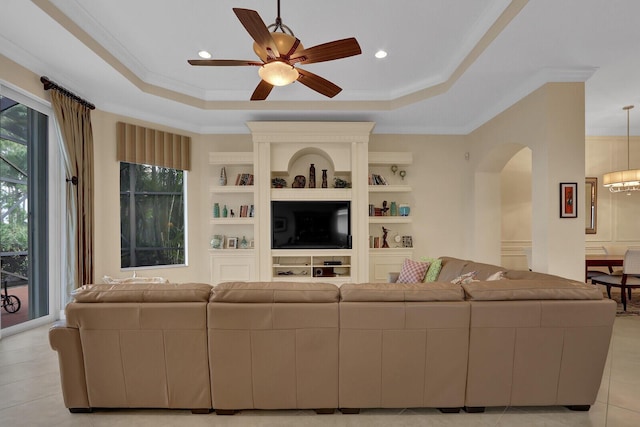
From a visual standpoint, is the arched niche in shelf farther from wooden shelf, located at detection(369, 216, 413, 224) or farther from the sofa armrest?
the sofa armrest

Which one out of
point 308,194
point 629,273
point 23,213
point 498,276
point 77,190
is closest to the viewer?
point 498,276

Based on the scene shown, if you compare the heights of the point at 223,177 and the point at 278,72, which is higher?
the point at 278,72

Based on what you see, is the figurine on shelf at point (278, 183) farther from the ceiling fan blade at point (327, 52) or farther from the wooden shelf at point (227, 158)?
the ceiling fan blade at point (327, 52)

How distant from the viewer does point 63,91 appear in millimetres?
3666

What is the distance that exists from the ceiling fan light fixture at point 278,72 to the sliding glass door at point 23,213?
3.06m

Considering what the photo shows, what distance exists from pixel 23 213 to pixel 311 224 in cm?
367

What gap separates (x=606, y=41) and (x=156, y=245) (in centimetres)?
620

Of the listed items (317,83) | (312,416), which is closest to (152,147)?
(317,83)

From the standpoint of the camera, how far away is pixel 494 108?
14.3 feet

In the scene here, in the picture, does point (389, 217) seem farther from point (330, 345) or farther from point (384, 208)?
point (330, 345)

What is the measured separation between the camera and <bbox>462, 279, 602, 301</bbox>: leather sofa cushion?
1898mm

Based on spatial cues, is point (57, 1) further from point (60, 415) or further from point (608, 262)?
point (608, 262)

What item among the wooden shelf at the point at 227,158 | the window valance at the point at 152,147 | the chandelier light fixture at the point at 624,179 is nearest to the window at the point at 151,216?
the window valance at the point at 152,147

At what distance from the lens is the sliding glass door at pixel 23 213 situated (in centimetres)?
335
